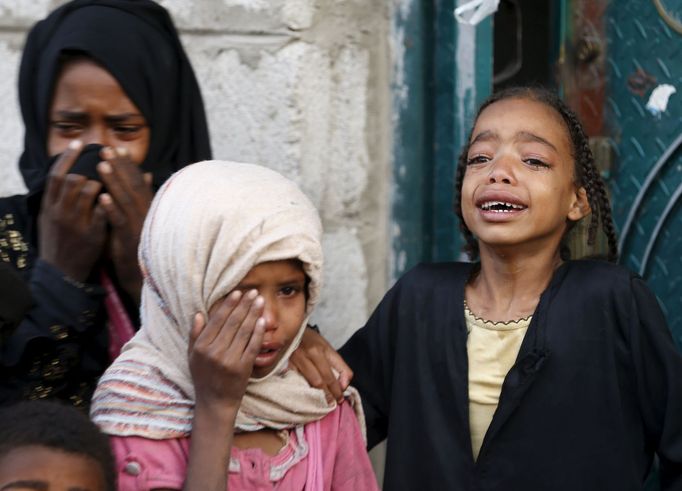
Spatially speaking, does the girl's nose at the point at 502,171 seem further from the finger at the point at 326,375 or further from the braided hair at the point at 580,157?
the finger at the point at 326,375

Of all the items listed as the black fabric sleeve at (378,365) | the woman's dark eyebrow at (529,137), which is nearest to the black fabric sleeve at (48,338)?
the black fabric sleeve at (378,365)

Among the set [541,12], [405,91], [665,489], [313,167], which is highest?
[541,12]

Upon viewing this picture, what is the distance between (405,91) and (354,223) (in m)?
0.43

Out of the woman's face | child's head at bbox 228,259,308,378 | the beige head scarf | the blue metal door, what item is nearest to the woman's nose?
the woman's face

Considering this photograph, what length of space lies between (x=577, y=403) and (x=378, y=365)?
1.62 feet

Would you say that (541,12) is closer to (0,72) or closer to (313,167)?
(313,167)

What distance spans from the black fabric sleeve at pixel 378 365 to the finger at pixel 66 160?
0.80 m

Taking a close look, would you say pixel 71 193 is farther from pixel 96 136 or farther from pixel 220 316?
pixel 220 316

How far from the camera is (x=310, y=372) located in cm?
229

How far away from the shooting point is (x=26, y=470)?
175 cm

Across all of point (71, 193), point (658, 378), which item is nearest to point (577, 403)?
point (658, 378)

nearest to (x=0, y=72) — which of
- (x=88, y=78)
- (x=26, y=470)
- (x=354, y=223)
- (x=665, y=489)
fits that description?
(x=88, y=78)

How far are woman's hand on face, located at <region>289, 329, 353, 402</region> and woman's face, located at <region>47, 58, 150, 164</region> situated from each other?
545 millimetres

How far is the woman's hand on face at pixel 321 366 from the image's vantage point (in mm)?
2291
